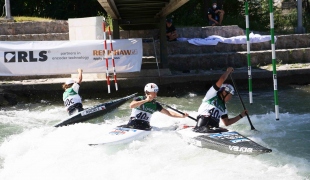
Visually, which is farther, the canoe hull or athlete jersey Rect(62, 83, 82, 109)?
athlete jersey Rect(62, 83, 82, 109)

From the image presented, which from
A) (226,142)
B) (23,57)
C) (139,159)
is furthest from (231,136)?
(23,57)

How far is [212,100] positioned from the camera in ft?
32.2

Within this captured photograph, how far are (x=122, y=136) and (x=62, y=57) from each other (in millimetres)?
7039

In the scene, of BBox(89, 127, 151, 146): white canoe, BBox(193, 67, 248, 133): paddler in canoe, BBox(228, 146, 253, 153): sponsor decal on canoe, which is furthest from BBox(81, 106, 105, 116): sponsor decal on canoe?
BBox(228, 146, 253, 153): sponsor decal on canoe

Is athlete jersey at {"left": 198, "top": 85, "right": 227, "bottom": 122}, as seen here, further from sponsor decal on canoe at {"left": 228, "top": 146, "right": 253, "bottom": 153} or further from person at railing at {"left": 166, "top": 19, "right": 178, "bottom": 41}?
person at railing at {"left": 166, "top": 19, "right": 178, "bottom": 41}

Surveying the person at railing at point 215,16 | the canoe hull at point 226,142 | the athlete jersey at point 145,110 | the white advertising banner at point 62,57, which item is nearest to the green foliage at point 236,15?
the person at railing at point 215,16

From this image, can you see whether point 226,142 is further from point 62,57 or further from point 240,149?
point 62,57

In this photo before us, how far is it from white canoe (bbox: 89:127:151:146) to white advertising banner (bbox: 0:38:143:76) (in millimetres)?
6303

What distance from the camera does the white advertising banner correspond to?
16.2 metres

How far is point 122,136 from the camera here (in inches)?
387

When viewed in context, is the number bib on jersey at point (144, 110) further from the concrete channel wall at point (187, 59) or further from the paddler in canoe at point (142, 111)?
the concrete channel wall at point (187, 59)

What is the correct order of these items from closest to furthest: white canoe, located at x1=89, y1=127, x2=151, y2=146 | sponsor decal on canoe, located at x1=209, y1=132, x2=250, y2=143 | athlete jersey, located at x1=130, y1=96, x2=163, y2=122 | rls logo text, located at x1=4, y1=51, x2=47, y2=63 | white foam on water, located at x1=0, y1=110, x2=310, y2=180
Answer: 1. white foam on water, located at x1=0, y1=110, x2=310, y2=180
2. sponsor decal on canoe, located at x1=209, y1=132, x2=250, y2=143
3. white canoe, located at x1=89, y1=127, x2=151, y2=146
4. athlete jersey, located at x1=130, y1=96, x2=163, y2=122
5. rls logo text, located at x1=4, y1=51, x2=47, y2=63

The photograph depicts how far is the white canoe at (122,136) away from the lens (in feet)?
31.8

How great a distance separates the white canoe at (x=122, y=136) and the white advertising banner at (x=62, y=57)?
630 cm
